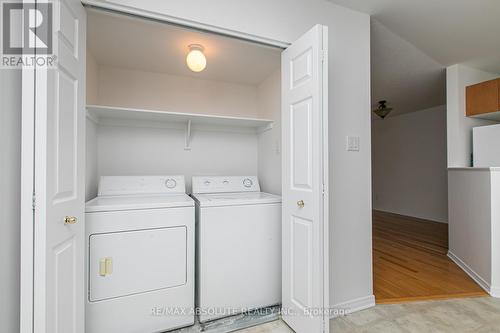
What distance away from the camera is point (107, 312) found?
1.50 m

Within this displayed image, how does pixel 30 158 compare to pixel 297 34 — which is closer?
pixel 30 158

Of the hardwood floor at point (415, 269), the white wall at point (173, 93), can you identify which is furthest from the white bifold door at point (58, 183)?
the hardwood floor at point (415, 269)

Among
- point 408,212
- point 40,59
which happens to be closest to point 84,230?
point 40,59

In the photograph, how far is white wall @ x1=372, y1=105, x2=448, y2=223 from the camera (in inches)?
186

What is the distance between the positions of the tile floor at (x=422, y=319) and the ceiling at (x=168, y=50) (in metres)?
2.09

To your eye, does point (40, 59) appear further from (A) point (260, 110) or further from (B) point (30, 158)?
(A) point (260, 110)

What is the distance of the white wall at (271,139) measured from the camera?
228 centimetres

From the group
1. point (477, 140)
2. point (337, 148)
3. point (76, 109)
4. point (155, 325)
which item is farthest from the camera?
point (477, 140)

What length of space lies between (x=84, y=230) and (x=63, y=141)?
1.88ft

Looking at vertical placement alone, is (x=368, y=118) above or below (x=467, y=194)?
above

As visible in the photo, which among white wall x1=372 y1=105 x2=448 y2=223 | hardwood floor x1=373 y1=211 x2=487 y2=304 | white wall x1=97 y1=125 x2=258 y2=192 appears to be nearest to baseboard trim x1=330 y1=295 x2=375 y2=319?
hardwood floor x1=373 y1=211 x2=487 y2=304

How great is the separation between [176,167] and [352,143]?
65.1 inches

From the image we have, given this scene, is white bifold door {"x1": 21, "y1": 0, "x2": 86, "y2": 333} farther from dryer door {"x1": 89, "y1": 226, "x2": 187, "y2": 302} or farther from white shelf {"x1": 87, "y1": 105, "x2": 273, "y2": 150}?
white shelf {"x1": 87, "y1": 105, "x2": 273, "y2": 150}

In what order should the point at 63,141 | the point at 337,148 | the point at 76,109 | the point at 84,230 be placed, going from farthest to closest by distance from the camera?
the point at 337,148 → the point at 84,230 → the point at 76,109 → the point at 63,141
